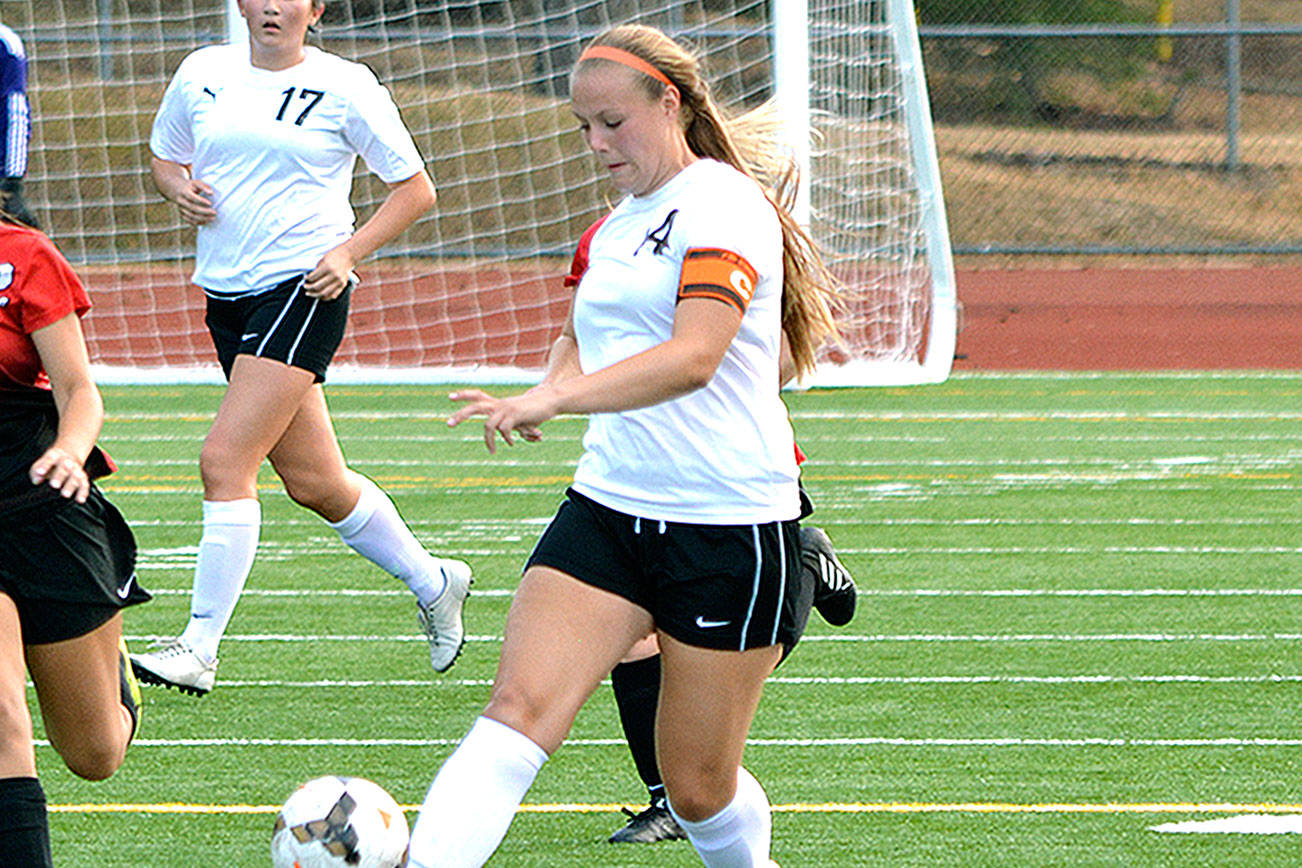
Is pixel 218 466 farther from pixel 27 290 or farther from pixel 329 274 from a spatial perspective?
pixel 27 290

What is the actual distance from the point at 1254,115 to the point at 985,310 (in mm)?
7174

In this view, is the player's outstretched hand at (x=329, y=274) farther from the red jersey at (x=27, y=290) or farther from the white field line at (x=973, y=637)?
the red jersey at (x=27, y=290)

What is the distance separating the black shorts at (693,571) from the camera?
370 centimetres

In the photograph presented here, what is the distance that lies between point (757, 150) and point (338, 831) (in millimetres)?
1450

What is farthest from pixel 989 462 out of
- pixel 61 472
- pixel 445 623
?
pixel 61 472

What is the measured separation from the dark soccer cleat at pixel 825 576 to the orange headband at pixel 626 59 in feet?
3.15

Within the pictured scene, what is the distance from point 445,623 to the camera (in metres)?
6.36

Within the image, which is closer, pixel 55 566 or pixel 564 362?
pixel 55 566

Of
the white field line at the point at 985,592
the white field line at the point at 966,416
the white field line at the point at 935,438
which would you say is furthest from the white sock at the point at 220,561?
the white field line at the point at 966,416

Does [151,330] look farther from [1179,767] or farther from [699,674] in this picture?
[699,674]

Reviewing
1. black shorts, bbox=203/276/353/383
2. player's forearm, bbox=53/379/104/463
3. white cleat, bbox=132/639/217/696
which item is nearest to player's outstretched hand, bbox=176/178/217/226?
black shorts, bbox=203/276/353/383

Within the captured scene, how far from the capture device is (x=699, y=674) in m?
3.71

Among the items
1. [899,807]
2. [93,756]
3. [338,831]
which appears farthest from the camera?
[899,807]

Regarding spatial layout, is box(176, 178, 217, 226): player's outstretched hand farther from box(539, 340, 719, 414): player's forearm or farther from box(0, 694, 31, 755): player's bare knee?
box(539, 340, 719, 414): player's forearm
